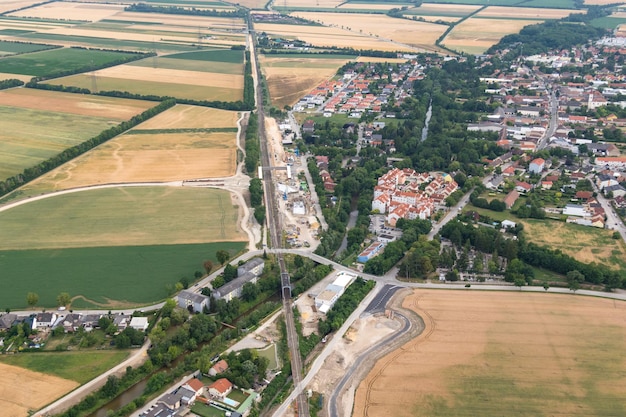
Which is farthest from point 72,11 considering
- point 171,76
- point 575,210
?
point 575,210

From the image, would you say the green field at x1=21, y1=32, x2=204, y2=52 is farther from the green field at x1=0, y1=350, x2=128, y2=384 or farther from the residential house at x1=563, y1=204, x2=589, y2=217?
the green field at x1=0, y1=350, x2=128, y2=384

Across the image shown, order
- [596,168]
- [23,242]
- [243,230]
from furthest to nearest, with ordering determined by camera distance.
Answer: [596,168] → [243,230] → [23,242]

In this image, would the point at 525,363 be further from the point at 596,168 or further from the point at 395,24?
the point at 395,24

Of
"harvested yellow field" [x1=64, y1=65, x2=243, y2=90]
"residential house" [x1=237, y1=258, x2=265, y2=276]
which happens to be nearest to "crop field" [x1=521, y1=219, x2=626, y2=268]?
"residential house" [x1=237, y1=258, x2=265, y2=276]

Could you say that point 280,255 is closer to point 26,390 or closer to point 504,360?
point 504,360

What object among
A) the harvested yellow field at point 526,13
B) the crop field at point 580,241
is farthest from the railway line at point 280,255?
the harvested yellow field at point 526,13

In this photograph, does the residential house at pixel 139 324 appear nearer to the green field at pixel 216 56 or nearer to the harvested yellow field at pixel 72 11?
the green field at pixel 216 56

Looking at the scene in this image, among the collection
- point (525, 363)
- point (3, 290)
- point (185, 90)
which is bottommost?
point (525, 363)

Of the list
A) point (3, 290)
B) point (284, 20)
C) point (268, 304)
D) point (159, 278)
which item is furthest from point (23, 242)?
point (284, 20)
